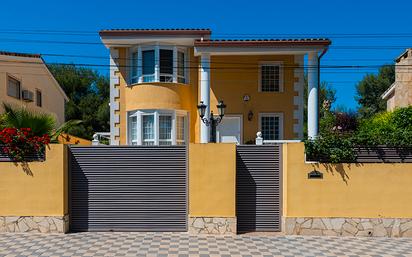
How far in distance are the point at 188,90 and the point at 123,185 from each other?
18.7ft

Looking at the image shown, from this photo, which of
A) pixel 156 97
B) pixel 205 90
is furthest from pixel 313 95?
pixel 156 97

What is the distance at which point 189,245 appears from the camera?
22.6 ft

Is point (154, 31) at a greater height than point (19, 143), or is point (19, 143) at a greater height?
point (154, 31)

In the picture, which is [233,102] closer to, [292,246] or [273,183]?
[273,183]

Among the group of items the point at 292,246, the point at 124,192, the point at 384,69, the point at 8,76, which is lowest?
the point at 292,246

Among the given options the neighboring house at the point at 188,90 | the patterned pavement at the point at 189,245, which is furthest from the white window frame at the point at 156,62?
the patterned pavement at the point at 189,245

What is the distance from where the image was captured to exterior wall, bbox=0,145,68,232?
304 inches

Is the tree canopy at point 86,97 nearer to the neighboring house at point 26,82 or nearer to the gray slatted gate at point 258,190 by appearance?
the neighboring house at point 26,82

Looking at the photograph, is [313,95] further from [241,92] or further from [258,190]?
[258,190]

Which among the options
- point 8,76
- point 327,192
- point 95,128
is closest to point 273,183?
point 327,192

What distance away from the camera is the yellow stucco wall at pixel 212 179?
25.1 ft

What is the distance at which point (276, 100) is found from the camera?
1258 cm

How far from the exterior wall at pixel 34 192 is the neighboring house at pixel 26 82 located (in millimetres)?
7480

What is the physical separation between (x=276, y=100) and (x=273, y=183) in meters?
5.36
